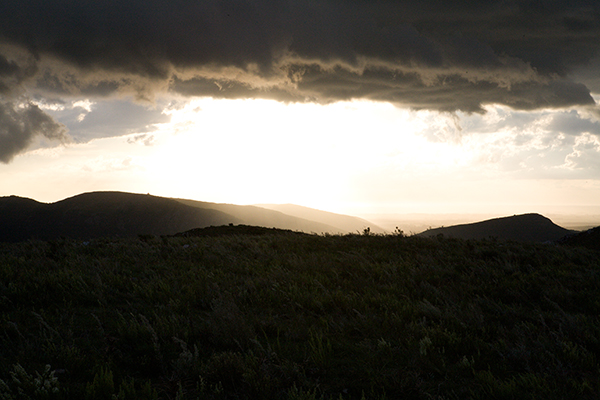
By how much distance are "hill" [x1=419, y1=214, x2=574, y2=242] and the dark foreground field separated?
200 ft

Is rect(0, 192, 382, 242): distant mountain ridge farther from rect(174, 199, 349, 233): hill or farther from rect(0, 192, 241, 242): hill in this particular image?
rect(174, 199, 349, 233): hill

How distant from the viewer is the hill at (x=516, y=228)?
66188mm

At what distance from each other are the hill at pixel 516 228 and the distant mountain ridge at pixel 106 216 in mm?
59251

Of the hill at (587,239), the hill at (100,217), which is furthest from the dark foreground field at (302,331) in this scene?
the hill at (100,217)

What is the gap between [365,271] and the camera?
8.90 metres

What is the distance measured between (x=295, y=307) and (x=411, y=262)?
4.84 m

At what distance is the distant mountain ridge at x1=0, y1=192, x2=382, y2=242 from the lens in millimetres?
131375

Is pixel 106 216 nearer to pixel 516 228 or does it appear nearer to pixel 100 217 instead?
pixel 100 217

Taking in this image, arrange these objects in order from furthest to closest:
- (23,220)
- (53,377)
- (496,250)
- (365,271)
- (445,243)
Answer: (23,220) < (445,243) < (496,250) < (365,271) < (53,377)

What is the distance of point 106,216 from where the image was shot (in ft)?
463

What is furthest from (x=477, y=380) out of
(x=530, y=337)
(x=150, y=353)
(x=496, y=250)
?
(x=496, y=250)

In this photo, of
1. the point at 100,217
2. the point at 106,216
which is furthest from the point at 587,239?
the point at 100,217

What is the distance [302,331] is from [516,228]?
7717 centimetres

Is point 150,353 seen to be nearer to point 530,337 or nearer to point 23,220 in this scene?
point 530,337
